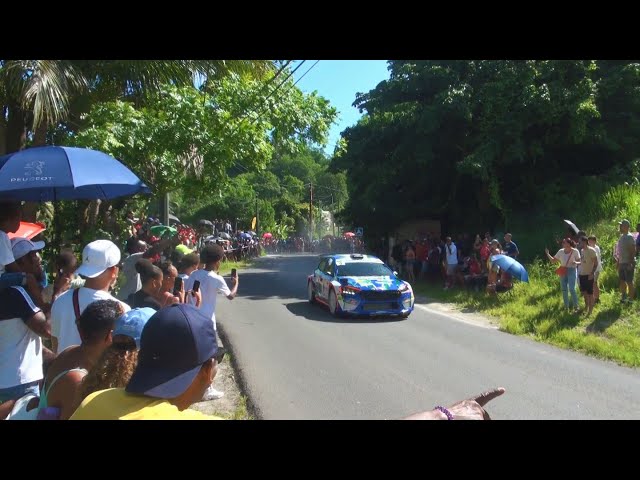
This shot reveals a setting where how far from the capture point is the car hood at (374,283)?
1306 cm

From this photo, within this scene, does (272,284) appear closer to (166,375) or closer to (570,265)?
(570,265)

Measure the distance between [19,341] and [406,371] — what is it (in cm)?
549

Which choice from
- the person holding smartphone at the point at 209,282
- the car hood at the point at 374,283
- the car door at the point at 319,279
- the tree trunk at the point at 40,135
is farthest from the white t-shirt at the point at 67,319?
the car door at the point at 319,279

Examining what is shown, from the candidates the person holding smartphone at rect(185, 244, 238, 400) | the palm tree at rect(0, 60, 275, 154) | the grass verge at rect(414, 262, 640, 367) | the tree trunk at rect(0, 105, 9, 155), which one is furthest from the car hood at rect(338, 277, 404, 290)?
the tree trunk at rect(0, 105, 9, 155)

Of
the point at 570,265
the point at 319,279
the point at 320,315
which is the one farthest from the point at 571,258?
the point at 319,279

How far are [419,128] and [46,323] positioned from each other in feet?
56.3

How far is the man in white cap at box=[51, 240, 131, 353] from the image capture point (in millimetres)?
4129

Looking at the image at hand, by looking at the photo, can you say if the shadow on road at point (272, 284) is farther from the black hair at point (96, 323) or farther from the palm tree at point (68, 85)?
the black hair at point (96, 323)

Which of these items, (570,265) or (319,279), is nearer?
(570,265)

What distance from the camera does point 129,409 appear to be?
2100 millimetres

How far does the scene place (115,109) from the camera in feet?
31.2

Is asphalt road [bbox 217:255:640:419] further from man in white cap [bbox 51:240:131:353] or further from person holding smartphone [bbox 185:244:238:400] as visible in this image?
man in white cap [bbox 51:240:131:353]

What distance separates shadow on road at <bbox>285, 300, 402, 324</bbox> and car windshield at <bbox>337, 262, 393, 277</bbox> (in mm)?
1063
